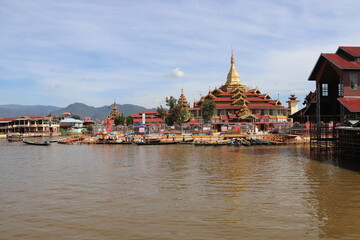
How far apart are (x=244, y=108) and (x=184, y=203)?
2337 inches

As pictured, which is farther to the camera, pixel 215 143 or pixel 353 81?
pixel 215 143

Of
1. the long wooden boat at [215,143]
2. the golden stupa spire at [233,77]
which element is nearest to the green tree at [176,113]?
the golden stupa spire at [233,77]

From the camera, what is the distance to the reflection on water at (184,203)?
37.7ft

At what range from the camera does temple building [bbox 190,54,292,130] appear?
71.7 meters

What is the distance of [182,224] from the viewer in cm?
1213

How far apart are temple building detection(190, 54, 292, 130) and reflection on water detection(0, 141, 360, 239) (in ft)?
155

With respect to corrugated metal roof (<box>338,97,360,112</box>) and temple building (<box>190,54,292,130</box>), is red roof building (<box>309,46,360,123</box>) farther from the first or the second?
temple building (<box>190,54,292,130</box>)

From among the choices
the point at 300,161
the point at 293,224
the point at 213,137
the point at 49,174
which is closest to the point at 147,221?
the point at 293,224

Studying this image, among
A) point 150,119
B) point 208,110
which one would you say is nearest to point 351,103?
point 208,110

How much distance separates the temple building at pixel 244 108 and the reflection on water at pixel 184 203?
4713 cm

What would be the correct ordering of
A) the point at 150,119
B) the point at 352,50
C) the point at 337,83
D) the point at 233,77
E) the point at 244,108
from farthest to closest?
the point at 150,119, the point at 233,77, the point at 244,108, the point at 337,83, the point at 352,50

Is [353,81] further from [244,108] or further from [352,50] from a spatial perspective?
[244,108]

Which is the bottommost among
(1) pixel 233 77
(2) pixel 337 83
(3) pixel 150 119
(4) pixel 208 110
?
(3) pixel 150 119

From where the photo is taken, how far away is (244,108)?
7219cm
